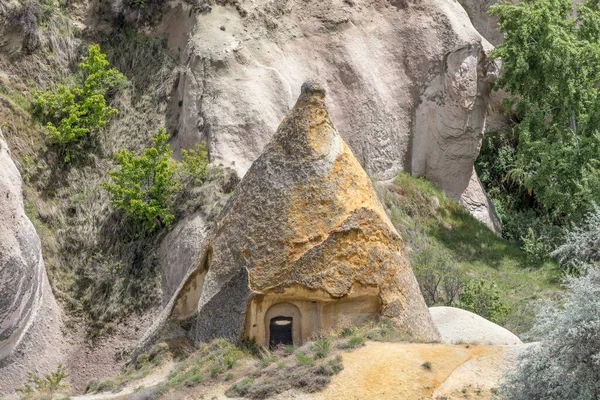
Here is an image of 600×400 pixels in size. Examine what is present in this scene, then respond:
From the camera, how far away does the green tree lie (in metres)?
42.9

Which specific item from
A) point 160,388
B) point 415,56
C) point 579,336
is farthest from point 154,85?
point 579,336

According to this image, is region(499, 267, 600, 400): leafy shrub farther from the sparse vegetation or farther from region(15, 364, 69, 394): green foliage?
region(15, 364, 69, 394): green foliage

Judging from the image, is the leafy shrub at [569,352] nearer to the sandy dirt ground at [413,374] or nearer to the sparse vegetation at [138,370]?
the sandy dirt ground at [413,374]

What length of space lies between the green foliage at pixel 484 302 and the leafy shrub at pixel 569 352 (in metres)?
12.9

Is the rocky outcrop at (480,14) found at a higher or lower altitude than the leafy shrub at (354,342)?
higher

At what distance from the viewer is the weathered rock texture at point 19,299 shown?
113 feet

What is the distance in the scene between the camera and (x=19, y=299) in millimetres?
35000

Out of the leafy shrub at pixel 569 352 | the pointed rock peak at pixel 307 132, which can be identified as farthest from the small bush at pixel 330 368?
the pointed rock peak at pixel 307 132

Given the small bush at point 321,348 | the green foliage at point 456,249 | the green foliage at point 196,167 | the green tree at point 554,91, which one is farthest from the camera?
the green tree at point 554,91

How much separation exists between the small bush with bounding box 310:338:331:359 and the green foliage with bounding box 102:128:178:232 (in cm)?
962

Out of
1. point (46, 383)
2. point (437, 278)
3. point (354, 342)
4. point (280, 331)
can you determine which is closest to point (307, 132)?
point (280, 331)

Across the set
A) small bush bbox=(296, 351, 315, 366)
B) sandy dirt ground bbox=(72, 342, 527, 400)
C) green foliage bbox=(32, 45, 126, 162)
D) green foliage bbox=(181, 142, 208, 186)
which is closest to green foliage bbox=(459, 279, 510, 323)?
green foliage bbox=(181, 142, 208, 186)

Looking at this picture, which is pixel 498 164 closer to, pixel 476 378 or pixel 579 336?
pixel 476 378

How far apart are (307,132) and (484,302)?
9215 mm
